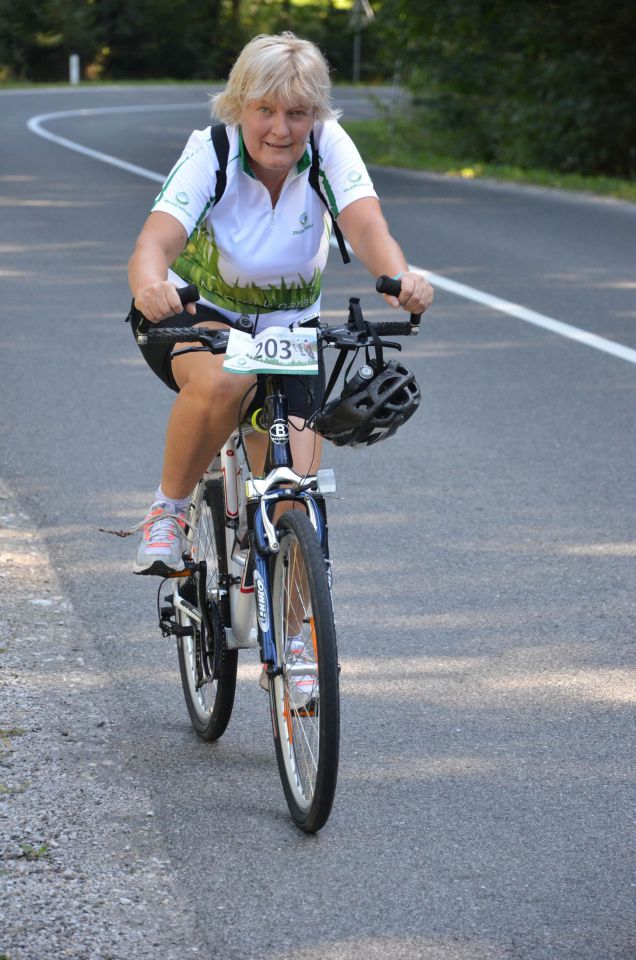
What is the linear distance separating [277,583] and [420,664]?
1163 millimetres

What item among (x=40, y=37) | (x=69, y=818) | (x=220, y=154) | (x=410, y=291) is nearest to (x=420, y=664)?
(x=69, y=818)

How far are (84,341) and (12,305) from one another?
1405mm

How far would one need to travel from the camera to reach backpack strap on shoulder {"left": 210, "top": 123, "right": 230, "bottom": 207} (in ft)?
12.3

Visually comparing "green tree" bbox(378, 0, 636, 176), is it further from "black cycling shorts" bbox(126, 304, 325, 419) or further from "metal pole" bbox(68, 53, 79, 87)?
"metal pole" bbox(68, 53, 79, 87)

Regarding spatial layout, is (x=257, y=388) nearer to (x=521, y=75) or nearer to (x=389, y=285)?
(x=389, y=285)

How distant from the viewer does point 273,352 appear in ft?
11.6

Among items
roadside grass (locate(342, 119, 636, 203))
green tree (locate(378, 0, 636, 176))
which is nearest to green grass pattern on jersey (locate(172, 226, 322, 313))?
roadside grass (locate(342, 119, 636, 203))

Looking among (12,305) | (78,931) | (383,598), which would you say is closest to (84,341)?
(12,305)

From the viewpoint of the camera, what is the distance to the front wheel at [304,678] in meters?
3.46

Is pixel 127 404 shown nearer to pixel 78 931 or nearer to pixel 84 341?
pixel 84 341

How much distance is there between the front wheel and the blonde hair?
3.23 ft

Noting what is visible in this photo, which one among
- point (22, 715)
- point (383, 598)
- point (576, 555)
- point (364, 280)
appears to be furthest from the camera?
point (364, 280)

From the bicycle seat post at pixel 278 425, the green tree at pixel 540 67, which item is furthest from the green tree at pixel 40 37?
the bicycle seat post at pixel 278 425

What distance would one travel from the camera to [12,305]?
10.9 metres
